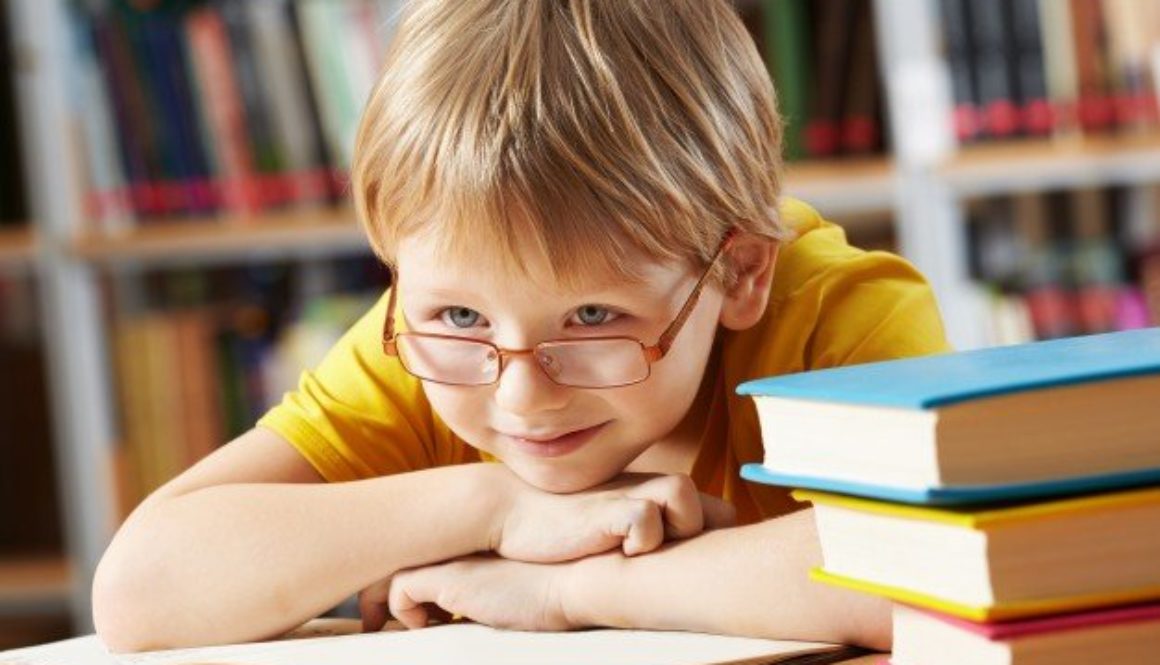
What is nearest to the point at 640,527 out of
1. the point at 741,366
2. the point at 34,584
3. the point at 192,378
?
the point at 741,366

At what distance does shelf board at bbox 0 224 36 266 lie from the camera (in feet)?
9.34

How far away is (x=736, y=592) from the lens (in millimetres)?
992

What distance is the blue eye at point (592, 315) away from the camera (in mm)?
1067

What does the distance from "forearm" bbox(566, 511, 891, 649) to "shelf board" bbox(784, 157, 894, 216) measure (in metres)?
1.54

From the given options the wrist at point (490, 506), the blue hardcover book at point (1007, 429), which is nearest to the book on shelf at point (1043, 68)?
the wrist at point (490, 506)

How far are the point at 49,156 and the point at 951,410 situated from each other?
2278 mm

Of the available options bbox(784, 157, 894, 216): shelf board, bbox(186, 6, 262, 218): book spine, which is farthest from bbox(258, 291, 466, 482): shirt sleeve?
bbox(186, 6, 262, 218): book spine

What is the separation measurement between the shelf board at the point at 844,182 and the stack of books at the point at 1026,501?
1.76m

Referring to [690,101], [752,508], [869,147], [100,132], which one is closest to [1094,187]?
[869,147]

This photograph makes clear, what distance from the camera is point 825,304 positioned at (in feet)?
4.17

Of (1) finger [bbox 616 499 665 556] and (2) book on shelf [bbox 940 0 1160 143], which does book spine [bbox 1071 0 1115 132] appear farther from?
(1) finger [bbox 616 499 665 556]

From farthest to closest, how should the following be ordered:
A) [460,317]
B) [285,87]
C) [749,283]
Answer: [285,87], [749,283], [460,317]

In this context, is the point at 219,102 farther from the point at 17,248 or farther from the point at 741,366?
the point at 741,366

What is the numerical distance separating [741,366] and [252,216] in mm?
1637
